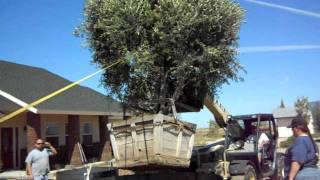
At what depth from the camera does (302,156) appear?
7.67m

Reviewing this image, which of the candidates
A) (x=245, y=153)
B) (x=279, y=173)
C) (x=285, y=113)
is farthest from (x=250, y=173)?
(x=285, y=113)

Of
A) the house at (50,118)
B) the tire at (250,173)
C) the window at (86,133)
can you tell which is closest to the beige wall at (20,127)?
the house at (50,118)

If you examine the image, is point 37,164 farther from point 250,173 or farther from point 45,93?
point 45,93

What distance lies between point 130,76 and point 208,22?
2.72 metres

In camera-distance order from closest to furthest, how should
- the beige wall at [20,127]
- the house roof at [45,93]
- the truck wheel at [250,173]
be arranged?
1. the truck wheel at [250,173]
2. the house roof at [45,93]
3. the beige wall at [20,127]

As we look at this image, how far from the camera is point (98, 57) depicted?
15.5 m

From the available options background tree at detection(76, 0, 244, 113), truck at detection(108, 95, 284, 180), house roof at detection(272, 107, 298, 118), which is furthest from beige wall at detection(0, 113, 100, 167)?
house roof at detection(272, 107, 298, 118)

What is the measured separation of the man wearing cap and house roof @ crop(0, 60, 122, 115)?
14.9 metres

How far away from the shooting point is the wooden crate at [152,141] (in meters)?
12.0

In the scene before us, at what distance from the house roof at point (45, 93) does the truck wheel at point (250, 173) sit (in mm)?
8832

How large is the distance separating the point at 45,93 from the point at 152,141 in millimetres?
15283

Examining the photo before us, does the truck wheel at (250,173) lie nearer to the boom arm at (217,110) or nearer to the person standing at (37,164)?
the boom arm at (217,110)

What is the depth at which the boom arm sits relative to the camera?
16.3 metres

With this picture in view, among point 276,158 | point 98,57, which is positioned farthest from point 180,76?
point 276,158
